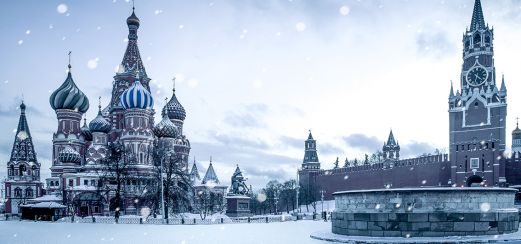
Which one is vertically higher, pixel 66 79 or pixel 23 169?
pixel 66 79

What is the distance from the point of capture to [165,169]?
136 feet

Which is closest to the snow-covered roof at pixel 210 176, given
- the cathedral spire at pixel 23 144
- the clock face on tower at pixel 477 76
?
the cathedral spire at pixel 23 144

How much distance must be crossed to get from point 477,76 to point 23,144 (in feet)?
210

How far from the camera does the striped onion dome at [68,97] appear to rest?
5828 cm

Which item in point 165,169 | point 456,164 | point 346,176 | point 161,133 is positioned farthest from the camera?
point 346,176

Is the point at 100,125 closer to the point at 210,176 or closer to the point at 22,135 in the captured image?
the point at 210,176

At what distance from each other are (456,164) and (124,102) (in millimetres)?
43603

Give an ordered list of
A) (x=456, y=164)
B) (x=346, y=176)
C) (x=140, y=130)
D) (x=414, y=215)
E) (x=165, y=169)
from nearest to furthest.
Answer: (x=414, y=215) < (x=165, y=169) < (x=140, y=130) < (x=456, y=164) < (x=346, y=176)

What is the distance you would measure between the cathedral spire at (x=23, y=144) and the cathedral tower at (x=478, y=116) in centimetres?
5873

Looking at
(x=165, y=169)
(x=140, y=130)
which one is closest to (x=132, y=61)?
(x=140, y=130)

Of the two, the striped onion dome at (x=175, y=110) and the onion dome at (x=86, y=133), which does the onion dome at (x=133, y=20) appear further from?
the onion dome at (x=86, y=133)

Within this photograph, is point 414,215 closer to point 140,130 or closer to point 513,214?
point 513,214

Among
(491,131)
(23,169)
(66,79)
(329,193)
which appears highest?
(66,79)

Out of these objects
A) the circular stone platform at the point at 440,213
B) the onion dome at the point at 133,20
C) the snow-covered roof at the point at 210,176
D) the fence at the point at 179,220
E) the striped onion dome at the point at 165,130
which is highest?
the onion dome at the point at 133,20
